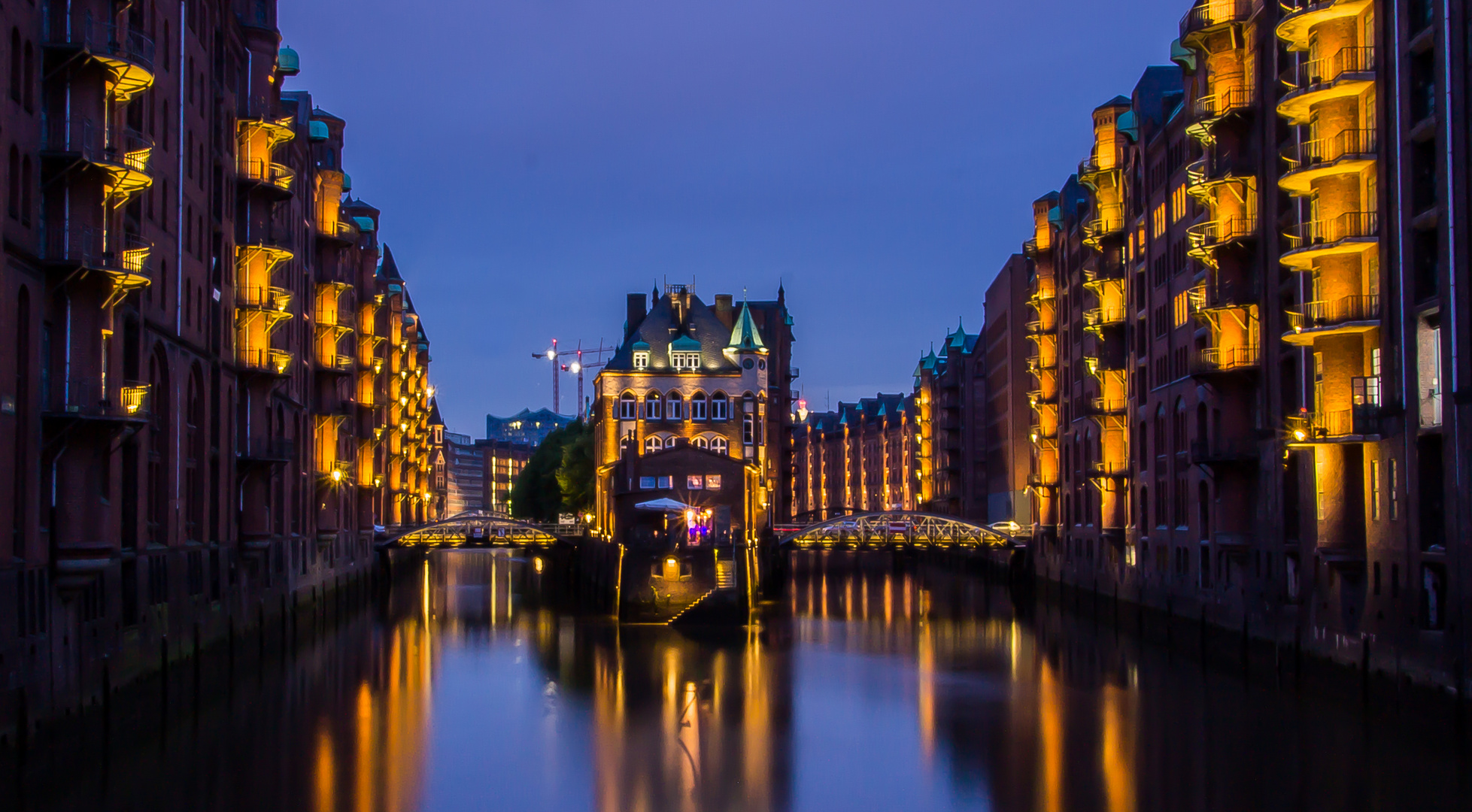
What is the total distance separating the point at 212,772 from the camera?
3194 centimetres

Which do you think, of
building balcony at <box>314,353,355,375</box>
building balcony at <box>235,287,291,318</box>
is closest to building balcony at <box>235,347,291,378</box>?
building balcony at <box>235,287,291,318</box>

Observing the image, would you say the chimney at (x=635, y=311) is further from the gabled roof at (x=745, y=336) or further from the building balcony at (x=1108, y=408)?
the building balcony at (x=1108, y=408)

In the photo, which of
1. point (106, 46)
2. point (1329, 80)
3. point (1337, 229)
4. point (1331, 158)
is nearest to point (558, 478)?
point (1337, 229)

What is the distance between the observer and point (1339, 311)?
4259 centimetres

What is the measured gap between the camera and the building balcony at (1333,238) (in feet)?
136

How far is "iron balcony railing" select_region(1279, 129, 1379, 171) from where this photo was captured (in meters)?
41.6

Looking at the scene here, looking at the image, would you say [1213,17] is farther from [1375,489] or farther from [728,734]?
[728,734]

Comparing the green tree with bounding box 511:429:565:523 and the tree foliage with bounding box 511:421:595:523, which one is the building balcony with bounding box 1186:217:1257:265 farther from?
the green tree with bounding box 511:429:565:523

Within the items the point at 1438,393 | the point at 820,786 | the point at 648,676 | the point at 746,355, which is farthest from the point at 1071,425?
the point at 820,786

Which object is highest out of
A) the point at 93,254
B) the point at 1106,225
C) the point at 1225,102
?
the point at 1225,102

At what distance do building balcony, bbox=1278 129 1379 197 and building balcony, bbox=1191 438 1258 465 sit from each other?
38.6ft

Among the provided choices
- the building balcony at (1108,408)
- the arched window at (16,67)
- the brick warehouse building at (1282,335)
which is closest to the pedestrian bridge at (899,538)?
the brick warehouse building at (1282,335)

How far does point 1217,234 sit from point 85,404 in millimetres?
38019

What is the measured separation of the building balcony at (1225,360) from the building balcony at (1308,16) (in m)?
12.2
